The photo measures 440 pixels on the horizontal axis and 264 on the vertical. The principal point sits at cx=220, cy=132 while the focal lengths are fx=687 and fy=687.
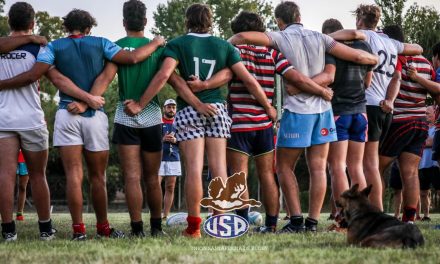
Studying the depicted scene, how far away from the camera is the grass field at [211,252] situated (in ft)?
16.4

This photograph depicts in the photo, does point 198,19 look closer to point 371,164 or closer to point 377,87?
point 377,87

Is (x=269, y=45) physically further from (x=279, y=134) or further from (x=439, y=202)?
(x=439, y=202)

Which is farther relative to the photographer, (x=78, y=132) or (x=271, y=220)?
(x=271, y=220)

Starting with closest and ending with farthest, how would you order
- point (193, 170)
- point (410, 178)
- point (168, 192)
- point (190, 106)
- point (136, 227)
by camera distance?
point (193, 170), point (190, 106), point (136, 227), point (410, 178), point (168, 192)

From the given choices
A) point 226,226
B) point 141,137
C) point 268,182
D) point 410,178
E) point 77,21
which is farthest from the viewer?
point 410,178

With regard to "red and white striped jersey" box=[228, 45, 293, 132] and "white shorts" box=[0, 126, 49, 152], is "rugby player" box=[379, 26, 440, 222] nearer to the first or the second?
"red and white striped jersey" box=[228, 45, 293, 132]

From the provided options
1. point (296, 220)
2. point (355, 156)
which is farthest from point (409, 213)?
point (296, 220)

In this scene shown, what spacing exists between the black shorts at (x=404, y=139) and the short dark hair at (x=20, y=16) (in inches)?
194

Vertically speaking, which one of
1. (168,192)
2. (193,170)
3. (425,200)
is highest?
(193,170)

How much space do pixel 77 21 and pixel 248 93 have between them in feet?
6.75

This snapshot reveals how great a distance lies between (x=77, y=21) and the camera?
717 centimetres

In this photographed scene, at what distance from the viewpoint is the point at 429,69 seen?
9.70 metres

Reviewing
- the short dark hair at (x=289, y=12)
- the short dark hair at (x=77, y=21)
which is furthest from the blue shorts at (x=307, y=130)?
the short dark hair at (x=77, y=21)

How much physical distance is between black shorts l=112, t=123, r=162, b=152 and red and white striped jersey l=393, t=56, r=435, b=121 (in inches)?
148
